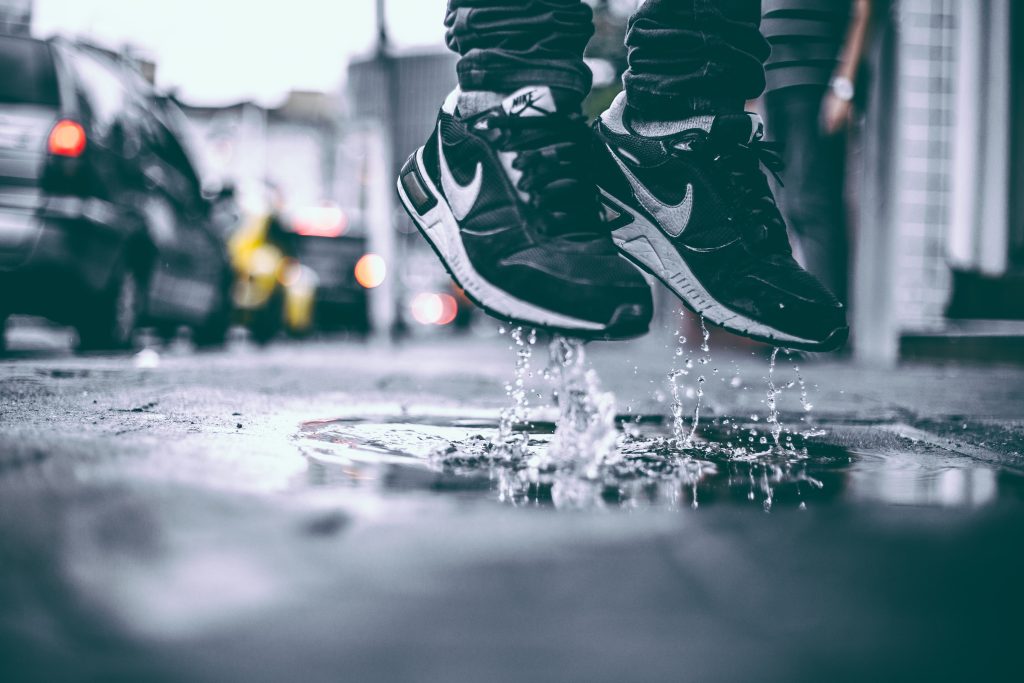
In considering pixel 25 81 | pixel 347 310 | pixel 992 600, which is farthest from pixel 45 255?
pixel 347 310

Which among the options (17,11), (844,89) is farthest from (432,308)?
(844,89)

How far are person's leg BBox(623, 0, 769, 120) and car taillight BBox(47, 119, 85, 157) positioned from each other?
3.50 meters

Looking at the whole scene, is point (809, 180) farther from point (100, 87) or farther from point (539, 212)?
point (100, 87)

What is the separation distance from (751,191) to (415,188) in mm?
635

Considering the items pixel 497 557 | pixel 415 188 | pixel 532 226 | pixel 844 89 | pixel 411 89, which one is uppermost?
pixel 411 89

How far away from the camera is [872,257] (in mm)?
5984

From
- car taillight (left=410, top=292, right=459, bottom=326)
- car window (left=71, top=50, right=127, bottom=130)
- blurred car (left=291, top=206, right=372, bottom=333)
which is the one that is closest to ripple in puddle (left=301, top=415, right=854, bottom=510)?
car window (left=71, top=50, right=127, bottom=130)

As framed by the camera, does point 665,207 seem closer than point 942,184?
Yes

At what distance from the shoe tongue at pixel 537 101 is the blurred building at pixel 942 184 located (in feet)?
13.5

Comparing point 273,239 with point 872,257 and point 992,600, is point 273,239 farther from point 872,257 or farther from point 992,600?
point 992,600

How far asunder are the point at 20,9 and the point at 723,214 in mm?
7157

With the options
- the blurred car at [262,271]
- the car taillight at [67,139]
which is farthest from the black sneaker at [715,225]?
the blurred car at [262,271]

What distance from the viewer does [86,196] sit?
4527 mm

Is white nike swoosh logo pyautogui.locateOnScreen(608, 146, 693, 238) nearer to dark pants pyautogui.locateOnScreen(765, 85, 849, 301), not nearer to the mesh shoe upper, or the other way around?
the mesh shoe upper
